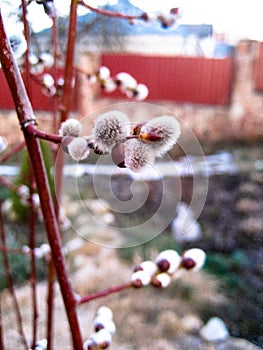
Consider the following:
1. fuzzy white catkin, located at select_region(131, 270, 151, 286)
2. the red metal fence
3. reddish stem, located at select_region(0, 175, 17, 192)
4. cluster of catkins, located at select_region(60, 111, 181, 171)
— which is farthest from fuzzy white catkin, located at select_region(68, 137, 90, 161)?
the red metal fence

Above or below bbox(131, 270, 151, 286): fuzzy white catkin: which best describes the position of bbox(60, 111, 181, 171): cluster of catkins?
above

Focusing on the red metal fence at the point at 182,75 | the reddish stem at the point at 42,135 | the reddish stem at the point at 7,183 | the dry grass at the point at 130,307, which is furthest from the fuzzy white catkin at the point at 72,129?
the red metal fence at the point at 182,75

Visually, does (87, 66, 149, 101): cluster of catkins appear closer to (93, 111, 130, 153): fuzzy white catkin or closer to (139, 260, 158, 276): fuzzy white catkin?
(139, 260, 158, 276): fuzzy white catkin

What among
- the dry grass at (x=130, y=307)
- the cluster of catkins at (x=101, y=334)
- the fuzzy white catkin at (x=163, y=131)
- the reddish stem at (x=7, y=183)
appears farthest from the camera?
the dry grass at (x=130, y=307)

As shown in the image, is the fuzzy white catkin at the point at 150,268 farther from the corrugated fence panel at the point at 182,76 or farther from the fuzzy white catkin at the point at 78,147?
the corrugated fence panel at the point at 182,76

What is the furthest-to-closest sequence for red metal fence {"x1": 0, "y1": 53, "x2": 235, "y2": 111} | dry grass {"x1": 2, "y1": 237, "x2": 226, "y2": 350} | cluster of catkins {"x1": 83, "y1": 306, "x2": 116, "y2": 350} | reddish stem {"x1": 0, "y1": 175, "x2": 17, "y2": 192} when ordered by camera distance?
red metal fence {"x1": 0, "y1": 53, "x2": 235, "y2": 111} → dry grass {"x1": 2, "y1": 237, "x2": 226, "y2": 350} → reddish stem {"x1": 0, "y1": 175, "x2": 17, "y2": 192} → cluster of catkins {"x1": 83, "y1": 306, "x2": 116, "y2": 350}

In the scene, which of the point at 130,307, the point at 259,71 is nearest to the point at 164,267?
the point at 130,307

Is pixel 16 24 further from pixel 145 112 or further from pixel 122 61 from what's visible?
pixel 122 61
